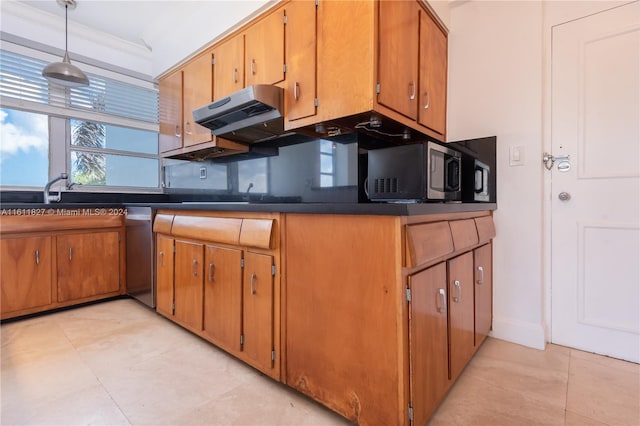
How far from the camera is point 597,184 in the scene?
1.73m

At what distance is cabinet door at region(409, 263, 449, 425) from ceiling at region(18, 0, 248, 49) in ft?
7.98

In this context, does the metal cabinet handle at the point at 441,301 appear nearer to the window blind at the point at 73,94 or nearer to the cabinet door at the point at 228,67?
the cabinet door at the point at 228,67

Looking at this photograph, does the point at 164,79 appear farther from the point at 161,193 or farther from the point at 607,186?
the point at 607,186

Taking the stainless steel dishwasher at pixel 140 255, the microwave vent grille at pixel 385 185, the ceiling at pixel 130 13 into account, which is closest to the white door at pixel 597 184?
the microwave vent grille at pixel 385 185

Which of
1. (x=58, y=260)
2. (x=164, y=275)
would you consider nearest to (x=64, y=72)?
(x=58, y=260)

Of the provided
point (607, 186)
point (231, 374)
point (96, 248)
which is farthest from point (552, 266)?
point (96, 248)

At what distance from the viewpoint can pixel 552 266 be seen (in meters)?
1.88

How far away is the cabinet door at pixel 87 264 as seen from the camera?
246 cm

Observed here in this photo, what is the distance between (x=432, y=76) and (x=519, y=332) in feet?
5.69

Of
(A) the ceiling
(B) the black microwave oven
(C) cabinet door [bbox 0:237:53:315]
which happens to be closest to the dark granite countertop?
(B) the black microwave oven

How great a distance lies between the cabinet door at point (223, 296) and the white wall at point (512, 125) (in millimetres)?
1646

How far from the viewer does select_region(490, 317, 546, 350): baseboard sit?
1831 mm

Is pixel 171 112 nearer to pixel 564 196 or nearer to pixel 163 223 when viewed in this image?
pixel 163 223

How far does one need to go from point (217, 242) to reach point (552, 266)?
2028mm
